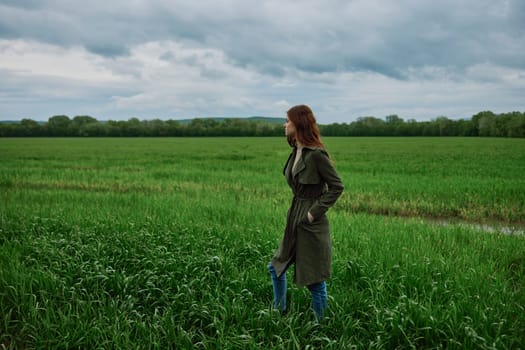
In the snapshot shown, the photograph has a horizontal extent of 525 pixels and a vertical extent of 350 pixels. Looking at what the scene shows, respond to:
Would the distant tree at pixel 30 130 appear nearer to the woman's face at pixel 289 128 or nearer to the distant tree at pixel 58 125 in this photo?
the distant tree at pixel 58 125

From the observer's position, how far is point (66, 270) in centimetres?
514

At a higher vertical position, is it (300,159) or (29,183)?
(300,159)

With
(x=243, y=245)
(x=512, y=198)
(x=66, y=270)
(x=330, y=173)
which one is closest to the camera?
(x=330, y=173)

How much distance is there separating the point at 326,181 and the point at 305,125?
1.87ft

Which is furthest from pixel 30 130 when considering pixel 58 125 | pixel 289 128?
pixel 289 128

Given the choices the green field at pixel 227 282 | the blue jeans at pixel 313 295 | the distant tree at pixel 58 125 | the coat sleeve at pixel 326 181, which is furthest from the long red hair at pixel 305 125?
the distant tree at pixel 58 125

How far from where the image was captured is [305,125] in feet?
11.5

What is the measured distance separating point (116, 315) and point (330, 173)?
9.03 ft

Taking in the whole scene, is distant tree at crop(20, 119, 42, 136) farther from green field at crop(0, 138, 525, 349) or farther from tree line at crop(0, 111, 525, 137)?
green field at crop(0, 138, 525, 349)

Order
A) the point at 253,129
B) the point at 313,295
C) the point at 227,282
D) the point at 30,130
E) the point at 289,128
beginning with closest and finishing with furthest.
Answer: the point at 289,128, the point at 313,295, the point at 227,282, the point at 30,130, the point at 253,129

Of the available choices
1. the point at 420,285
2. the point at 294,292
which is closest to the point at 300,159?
the point at 294,292

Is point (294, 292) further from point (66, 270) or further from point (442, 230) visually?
point (442, 230)

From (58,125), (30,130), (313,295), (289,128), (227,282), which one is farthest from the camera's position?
(58,125)

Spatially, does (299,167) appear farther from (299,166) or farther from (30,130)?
(30,130)
